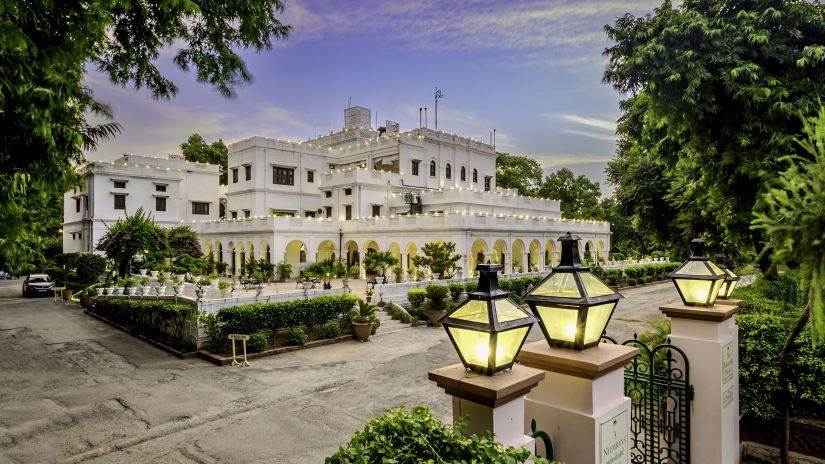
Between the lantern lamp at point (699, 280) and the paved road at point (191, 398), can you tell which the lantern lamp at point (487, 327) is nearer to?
the lantern lamp at point (699, 280)

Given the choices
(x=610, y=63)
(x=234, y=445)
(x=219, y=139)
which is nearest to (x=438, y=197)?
(x=610, y=63)

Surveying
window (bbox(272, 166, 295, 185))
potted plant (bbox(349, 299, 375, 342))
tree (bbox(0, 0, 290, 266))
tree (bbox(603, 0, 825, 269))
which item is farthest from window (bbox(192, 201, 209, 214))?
tree (bbox(603, 0, 825, 269))

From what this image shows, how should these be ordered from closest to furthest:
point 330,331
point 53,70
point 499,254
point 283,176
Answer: point 53,70 < point 330,331 < point 499,254 < point 283,176

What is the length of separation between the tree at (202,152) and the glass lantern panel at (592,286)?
5955cm

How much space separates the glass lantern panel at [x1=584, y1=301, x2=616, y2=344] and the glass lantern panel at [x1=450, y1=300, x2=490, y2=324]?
2.69ft

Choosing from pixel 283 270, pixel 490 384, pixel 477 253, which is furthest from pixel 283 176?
pixel 490 384

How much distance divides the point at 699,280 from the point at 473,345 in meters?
3.45

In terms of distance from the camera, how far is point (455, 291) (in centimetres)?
2069

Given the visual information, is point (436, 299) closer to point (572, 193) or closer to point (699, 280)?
point (699, 280)

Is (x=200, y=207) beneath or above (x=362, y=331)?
above

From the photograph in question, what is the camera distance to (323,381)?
1089 centimetres

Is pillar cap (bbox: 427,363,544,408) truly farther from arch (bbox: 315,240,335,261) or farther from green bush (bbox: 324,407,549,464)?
arch (bbox: 315,240,335,261)

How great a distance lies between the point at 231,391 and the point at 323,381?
2.16 metres

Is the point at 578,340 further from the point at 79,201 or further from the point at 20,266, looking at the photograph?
the point at 79,201
